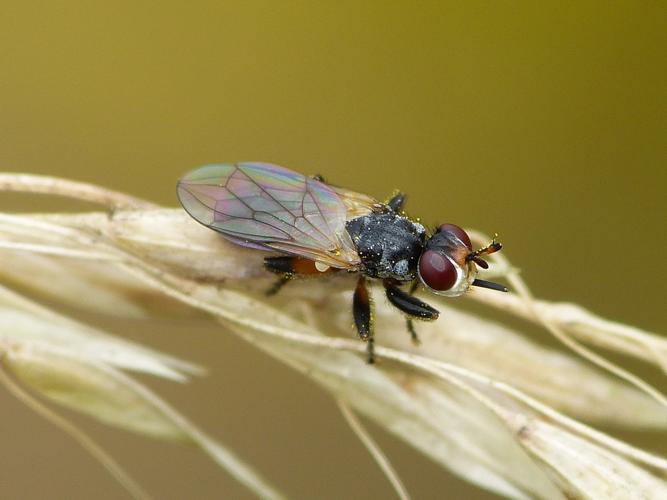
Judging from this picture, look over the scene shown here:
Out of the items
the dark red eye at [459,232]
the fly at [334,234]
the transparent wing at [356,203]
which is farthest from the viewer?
the transparent wing at [356,203]

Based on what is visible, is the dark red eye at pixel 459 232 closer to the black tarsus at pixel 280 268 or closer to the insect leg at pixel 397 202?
the insect leg at pixel 397 202

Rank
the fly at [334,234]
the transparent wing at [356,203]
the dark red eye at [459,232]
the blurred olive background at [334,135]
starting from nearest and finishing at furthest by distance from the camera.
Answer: the fly at [334,234]
the dark red eye at [459,232]
the transparent wing at [356,203]
the blurred olive background at [334,135]

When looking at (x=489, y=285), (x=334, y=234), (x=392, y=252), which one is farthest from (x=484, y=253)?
(x=334, y=234)

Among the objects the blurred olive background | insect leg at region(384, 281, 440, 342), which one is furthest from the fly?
the blurred olive background

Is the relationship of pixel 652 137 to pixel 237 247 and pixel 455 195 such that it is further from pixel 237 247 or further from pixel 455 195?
pixel 237 247

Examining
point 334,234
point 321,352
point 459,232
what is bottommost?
point 321,352

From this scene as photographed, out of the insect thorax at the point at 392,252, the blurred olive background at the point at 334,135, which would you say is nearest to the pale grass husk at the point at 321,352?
the insect thorax at the point at 392,252

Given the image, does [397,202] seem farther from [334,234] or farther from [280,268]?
[280,268]

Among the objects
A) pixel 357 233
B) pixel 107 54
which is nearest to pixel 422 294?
pixel 357 233
